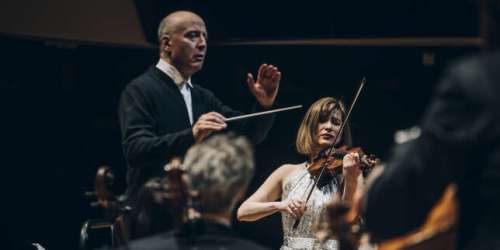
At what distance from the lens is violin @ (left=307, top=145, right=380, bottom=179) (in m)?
3.98

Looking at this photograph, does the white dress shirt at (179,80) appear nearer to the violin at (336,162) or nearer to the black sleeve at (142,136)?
the black sleeve at (142,136)

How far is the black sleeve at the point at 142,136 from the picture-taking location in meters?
3.26

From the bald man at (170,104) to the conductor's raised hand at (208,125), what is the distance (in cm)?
3

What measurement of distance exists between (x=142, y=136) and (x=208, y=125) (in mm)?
331

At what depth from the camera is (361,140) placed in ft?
15.4

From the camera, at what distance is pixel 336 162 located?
4.15 metres

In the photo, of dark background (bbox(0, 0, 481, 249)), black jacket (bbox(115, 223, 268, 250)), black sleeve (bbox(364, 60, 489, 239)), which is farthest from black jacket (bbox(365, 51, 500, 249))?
dark background (bbox(0, 0, 481, 249))

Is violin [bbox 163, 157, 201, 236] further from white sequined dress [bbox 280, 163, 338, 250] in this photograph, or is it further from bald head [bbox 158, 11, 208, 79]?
white sequined dress [bbox 280, 163, 338, 250]

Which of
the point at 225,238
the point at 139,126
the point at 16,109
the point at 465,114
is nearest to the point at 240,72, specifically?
the point at 16,109

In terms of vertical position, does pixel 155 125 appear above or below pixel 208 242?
above

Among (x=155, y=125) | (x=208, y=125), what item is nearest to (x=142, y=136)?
(x=155, y=125)

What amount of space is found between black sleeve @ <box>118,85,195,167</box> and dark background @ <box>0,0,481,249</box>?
1.17 meters

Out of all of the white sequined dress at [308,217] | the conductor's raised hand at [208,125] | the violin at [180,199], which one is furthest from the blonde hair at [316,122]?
the violin at [180,199]

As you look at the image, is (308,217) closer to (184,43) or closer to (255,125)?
(255,125)
